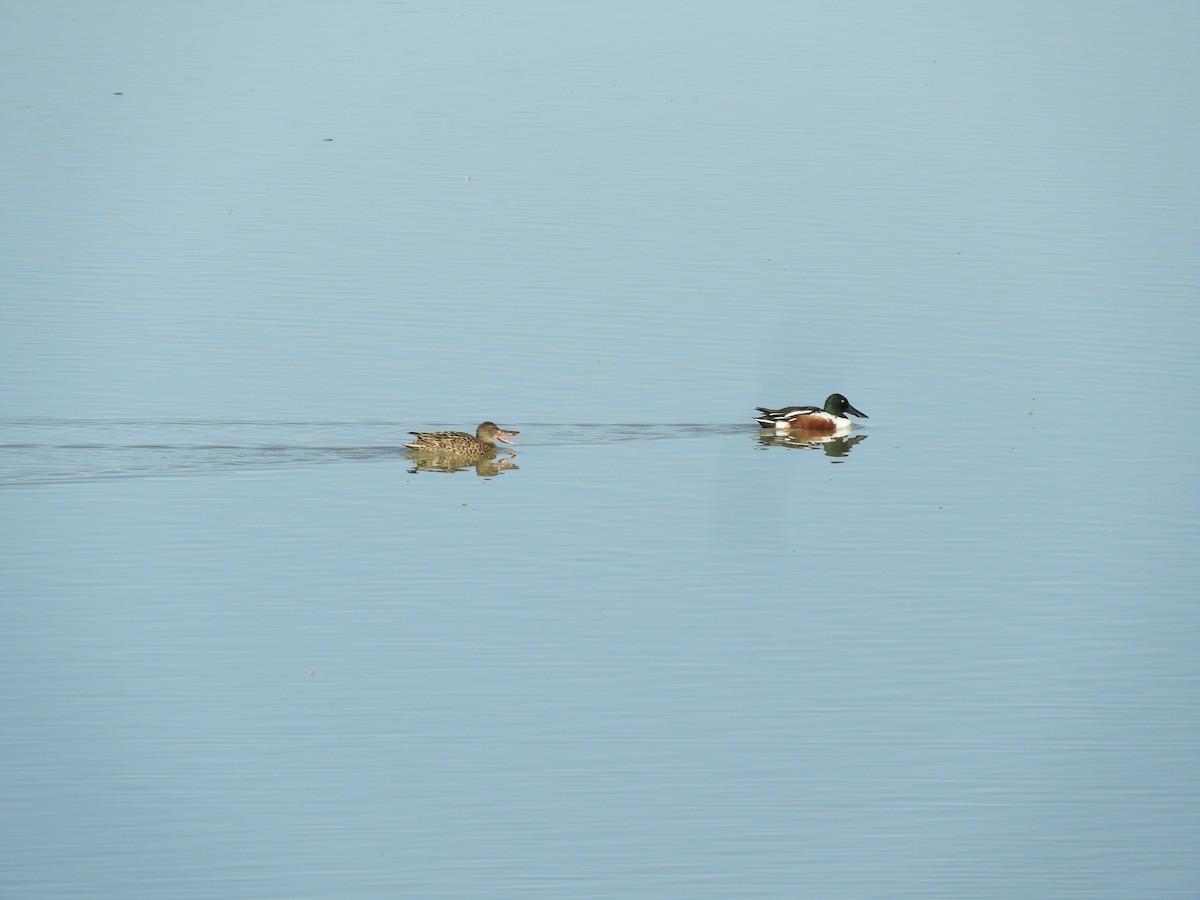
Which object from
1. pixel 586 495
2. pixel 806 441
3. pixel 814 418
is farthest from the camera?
pixel 814 418

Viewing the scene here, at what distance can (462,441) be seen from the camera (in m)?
15.4

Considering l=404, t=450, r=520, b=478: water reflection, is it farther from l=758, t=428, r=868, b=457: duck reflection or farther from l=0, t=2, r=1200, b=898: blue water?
l=758, t=428, r=868, b=457: duck reflection

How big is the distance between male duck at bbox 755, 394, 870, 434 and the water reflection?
2471 mm

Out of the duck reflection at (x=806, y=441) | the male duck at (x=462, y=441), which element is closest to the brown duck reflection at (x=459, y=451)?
the male duck at (x=462, y=441)

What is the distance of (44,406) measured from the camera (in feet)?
53.1

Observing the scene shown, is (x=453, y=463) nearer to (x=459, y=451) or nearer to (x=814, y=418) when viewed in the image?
(x=459, y=451)

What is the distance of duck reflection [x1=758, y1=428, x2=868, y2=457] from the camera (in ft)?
55.4

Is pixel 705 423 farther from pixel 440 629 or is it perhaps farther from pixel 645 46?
pixel 645 46

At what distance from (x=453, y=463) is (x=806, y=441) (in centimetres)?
322

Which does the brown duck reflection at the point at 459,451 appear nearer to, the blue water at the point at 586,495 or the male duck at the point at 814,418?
the blue water at the point at 586,495

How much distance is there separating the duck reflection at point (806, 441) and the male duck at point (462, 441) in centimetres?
233

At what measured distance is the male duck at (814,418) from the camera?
17.0 meters

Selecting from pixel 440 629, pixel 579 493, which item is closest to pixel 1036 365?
pixel 579 493

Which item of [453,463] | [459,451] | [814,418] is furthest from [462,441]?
[814,418]
